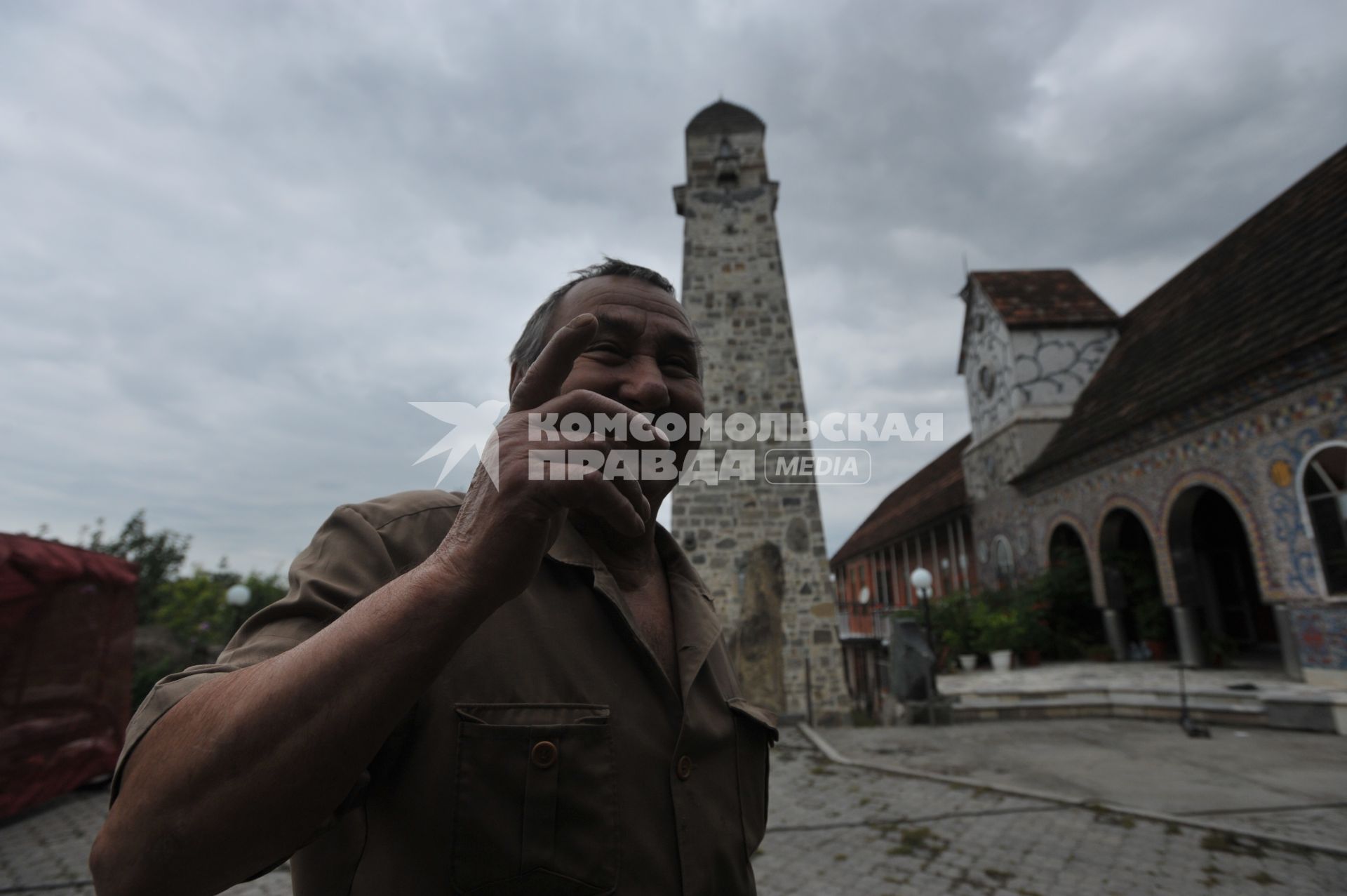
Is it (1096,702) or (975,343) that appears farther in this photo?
(975,343)

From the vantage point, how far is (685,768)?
1.13 metres

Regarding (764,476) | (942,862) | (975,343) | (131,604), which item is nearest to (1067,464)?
(975,343)

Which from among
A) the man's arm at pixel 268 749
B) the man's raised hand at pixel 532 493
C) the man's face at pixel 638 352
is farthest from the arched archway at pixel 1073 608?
the man's arm at pixel 268 749

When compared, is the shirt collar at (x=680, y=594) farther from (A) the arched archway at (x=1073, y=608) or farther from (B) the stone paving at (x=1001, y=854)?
(A) the arched archway at (x=1073, y=608)

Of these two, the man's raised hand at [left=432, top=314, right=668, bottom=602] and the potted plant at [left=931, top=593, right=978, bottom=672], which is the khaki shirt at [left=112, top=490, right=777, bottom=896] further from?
the potted plant at [left=931, top=593, right=978, bottom=672]

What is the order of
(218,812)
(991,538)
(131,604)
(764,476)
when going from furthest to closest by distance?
1. (991,538)
2. (764,476)
3. (131,604)
4. (218,812)

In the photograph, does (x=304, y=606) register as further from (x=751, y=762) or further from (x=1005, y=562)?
(x=1005, y=562)

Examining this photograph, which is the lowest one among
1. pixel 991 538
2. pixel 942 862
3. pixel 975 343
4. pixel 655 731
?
pixel 942 862

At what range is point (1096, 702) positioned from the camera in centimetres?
844

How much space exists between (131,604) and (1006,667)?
12.9m

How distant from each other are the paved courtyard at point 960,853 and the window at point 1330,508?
19.8 feet

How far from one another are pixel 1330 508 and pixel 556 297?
1007 cm

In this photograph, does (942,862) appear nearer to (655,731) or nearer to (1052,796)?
(1052,796)

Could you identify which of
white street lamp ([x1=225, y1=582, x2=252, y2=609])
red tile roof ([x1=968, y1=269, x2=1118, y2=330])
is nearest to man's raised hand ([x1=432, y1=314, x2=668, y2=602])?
white street lamp ([x1=225, y1=582, x2=252, y2=609])
